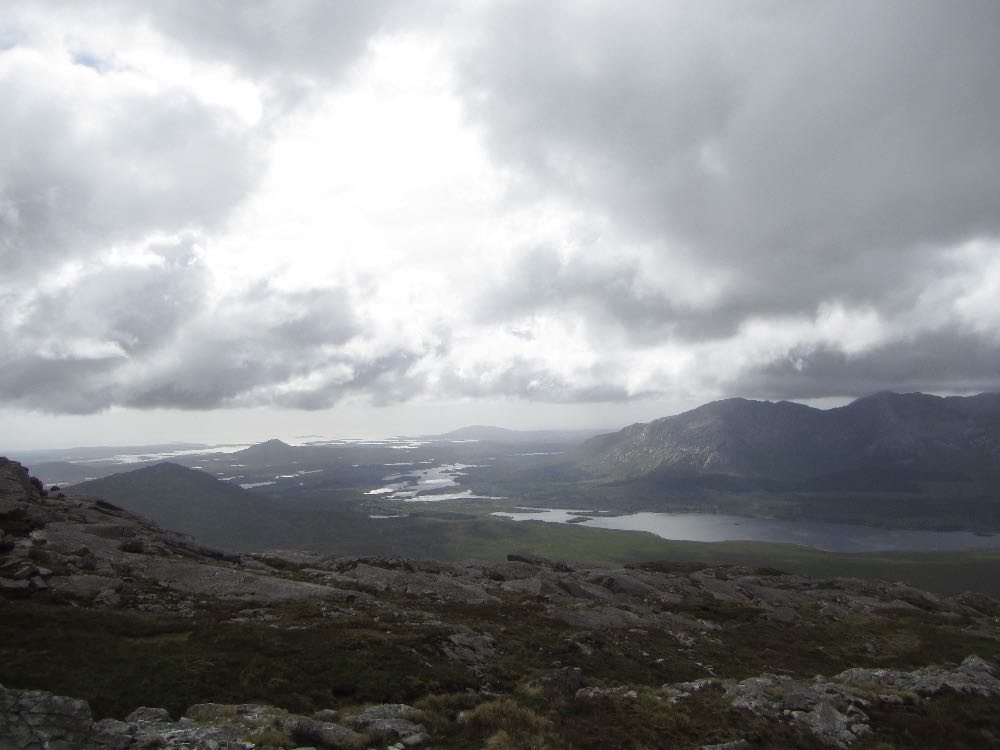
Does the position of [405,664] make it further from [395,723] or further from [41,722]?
[41,722]

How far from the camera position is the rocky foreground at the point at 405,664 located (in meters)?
19.9

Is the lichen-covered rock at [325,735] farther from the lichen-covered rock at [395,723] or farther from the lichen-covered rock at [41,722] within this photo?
the lichen-covered rock at [41,722]

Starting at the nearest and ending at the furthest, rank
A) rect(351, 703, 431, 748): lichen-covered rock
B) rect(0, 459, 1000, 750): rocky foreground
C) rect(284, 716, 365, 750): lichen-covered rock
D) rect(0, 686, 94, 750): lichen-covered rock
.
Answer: rect(0, 686, 94, 750): lichen-covered rock → rect(284, 716, 365, 750): lichen-covered rock → rect(351, 703, 431, 748): lichen-covered rock → rect(0, 459, 1000, 750): rocky foreground

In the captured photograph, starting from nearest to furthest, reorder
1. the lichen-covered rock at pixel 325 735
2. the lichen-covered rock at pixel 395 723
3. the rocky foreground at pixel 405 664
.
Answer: the lichen-covered rock at pixel 325 735 < the lichen-covered rock at pixel 395 723 < the rocky foreground at pixel 405 664

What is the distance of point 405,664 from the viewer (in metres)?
28.2

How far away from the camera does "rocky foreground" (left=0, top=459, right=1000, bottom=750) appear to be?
1988cm

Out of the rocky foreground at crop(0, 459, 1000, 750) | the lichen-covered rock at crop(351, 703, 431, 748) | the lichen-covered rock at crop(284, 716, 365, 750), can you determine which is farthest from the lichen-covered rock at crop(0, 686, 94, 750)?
the lichen-covered rock at crop(351, 703, 431, 748)

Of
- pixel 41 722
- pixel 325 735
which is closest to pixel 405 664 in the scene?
pixel 325 735

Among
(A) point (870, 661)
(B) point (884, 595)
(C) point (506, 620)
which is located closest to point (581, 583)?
(C) point (506, 620)

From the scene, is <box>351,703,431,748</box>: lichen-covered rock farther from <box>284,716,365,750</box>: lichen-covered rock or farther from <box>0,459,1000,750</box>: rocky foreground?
<box>284,716,365,750</box>: lichen-covered rock

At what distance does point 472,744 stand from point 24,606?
28563 millimetres

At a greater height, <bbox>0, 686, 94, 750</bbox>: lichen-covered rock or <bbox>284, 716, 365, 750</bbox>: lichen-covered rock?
<bbox>0, 686, 94, 750</bbox>: lichen-covered rock

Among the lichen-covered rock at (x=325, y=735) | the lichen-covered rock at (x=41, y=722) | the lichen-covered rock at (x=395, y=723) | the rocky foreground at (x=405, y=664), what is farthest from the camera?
the rocky foreground at (x=405, y=664)

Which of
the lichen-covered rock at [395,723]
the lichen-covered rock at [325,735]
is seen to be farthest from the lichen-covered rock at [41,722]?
the lichen-covered rock at [395,723]
